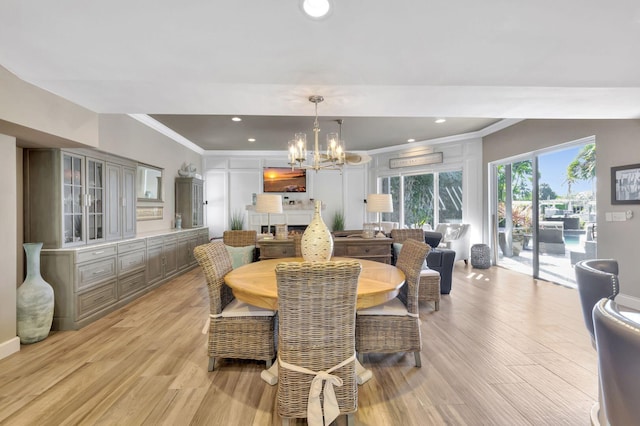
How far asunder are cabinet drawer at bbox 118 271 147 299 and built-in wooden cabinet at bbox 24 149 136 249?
1.83ft

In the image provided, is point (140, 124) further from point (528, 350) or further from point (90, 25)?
point (528, 350)

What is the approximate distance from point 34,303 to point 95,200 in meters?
1.32

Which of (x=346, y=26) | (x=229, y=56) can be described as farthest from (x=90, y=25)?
(x=346, y=26)

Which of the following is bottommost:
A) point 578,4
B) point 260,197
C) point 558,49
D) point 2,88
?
point 260,197

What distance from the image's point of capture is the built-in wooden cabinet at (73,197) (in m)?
2.90

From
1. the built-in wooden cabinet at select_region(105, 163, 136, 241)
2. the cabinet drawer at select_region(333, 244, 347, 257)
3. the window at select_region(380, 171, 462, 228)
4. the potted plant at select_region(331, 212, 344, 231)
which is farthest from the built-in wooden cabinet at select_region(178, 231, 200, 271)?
the window at select_region(380, 171, 462, 228)

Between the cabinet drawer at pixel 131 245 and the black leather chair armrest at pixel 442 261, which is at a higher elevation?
the cabinet drawer at pixel 131 245

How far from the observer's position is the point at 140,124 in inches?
179

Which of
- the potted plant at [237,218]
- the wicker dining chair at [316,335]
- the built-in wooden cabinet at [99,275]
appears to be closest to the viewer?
the wicker dining chair at [316,335]

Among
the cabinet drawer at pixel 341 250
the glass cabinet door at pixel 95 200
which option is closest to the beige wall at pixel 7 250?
the glass cabinet door at pixel 95 200

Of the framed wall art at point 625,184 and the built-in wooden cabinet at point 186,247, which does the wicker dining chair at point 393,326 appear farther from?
the built-in wooden cabinet at point 186,247

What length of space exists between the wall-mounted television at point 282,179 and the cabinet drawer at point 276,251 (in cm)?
400

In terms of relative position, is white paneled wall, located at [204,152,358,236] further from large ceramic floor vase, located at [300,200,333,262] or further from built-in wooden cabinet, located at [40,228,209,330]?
large ceramic floor vase, located at [300,200,333,262]

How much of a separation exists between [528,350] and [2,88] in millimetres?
4524
